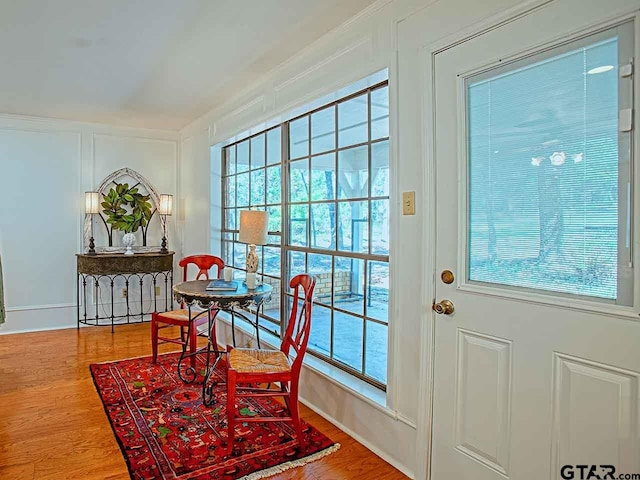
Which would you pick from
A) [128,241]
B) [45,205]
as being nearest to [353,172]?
[128,241]

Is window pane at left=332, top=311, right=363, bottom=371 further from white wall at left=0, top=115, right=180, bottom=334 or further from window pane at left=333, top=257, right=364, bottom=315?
white wall at left=0, top=115, right=180, bottom=334


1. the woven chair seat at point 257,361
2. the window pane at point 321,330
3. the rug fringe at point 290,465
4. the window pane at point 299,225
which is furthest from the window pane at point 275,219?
the rug fringe at point 290,465

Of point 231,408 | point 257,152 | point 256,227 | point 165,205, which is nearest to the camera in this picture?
point 231,408

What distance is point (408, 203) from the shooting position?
216 centimetres

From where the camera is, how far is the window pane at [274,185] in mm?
3766

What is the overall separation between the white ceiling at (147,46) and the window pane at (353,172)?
77 cm

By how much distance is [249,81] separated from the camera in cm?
366

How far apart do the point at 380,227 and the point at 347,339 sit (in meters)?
0.82

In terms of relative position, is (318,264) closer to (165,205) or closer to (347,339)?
(347,339)

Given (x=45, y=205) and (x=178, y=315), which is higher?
(x=45, y=205)

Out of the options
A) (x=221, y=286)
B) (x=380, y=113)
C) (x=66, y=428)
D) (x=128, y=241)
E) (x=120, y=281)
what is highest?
(x=380, y=113)

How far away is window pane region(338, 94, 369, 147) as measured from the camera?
9.09 ft

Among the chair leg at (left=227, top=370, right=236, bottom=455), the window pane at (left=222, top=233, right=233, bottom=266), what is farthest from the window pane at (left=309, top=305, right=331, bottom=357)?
the window pane at (left=222, top=233, right=233, bottom=266)

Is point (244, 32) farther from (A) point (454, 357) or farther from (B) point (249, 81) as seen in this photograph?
(A) point (454, 357)
